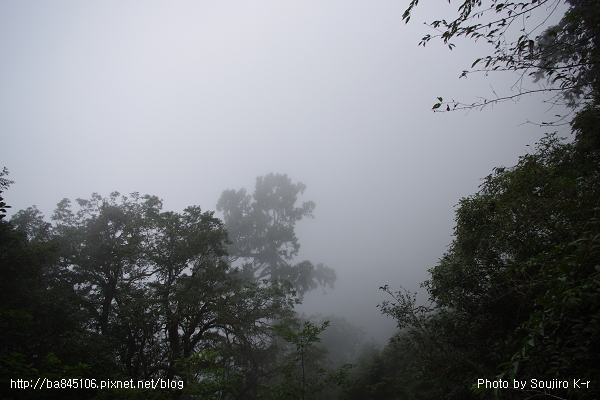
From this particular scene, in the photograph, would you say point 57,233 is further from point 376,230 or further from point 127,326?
point 376,230

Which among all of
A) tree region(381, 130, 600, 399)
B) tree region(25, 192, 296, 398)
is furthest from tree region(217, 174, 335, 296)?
tree region(381, 130, 600, 399)

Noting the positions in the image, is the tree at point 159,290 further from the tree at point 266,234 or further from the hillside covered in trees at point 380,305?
the tree at point 266,234

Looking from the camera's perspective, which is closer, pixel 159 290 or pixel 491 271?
pixel 491 271

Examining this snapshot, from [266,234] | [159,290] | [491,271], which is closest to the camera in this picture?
[491,271]

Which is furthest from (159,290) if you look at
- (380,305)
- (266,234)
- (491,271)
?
(266,234)

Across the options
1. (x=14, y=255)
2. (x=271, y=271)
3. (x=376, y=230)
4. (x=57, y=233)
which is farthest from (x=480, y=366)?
(x=376, y=230)

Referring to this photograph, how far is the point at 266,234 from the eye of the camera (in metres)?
A: 27.6

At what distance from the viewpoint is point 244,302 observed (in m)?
11.8

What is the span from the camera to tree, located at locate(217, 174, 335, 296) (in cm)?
2705

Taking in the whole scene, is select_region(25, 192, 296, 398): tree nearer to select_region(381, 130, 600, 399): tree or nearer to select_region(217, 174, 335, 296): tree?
select_region(381, 130, 600, 399): tree

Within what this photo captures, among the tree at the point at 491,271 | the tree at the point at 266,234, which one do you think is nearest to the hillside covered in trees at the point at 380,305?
the tree at the point at 491,271

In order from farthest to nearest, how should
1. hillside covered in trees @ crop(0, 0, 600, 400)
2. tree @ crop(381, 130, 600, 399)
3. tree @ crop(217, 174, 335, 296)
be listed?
tree @ crop(217, 174, 335, 296) → tree @ crop(381, 130, 600, 399) → hillside covered in trees @ crop(0, 0, 600, 400)

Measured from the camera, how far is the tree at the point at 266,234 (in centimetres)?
2705

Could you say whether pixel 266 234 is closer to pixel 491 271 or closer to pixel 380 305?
pixel 380 305
